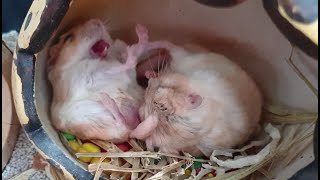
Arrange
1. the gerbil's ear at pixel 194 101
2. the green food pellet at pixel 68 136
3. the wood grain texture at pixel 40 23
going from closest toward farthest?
1. the wood grain texture at pixel 40 23
2. the gerbil's ear at pixel 194 101
3. the green food pellet at pixel 68 136

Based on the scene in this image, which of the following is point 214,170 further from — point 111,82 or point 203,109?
point 111,82

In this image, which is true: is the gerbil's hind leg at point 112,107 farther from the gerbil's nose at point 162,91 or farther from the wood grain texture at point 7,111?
the wood grain texture at point 7,111

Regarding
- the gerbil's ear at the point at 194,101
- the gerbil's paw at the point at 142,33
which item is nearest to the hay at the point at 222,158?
the gerbil's ear at the point at 194,101

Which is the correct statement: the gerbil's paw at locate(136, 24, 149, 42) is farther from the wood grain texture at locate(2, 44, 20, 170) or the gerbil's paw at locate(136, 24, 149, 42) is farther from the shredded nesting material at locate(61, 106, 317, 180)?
the wood grain texture at locate(2, 44, 20, 170)

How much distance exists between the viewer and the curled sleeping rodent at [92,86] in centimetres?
140

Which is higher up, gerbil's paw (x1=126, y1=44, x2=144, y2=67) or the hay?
gerbil's paw (x1=126, y1=44, x2=144, y2=67)

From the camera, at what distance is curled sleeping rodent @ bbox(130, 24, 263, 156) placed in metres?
1.33

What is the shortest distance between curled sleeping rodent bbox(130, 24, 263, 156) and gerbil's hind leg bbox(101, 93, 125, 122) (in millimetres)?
43

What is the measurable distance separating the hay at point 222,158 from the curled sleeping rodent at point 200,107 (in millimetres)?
26

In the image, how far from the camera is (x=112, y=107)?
1.40 metres

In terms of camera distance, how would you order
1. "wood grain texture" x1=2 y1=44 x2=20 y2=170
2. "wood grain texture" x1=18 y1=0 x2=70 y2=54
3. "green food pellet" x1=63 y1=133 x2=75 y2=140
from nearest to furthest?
"wood grain texture" x1=18 y1=0 x2=70 y2=54 < "green food pellet" x1=63 y1=133 x2=75 y2=140 < "wood grain texture" x1=2 y1=44 x2=20 y2=170

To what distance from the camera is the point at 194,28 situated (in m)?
1.53

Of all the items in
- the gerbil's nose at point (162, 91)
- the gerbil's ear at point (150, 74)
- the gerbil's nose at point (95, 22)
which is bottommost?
the gerbil's nose at point (162, 91)

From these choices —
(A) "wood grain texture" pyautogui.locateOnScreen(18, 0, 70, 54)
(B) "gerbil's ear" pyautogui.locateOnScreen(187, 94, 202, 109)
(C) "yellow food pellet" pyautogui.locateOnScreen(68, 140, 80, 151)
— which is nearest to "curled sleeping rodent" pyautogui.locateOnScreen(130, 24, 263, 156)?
(B) "gerbil's ear" pyautogui.locateOnScreen(187, 94, 202, 109)
